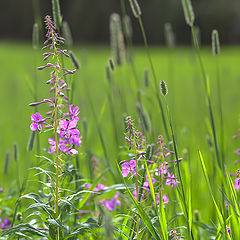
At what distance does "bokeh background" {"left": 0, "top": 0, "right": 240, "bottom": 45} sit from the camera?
50.0 ft

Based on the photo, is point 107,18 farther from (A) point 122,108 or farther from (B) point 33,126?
(B) point 33,126

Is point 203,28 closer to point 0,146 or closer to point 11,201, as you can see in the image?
point 0,146

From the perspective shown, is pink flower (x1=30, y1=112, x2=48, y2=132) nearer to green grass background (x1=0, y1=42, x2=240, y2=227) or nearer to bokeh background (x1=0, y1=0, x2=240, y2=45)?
green grass background (x1=0, y1=42, x2=240, y2=227)

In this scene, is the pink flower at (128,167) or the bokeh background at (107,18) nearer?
the pink flower at (128,167)

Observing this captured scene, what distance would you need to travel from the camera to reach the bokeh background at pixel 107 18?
600 inches

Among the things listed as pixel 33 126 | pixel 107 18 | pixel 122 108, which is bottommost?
pixel 107 18

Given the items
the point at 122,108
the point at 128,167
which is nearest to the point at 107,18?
A: the point at 122,108

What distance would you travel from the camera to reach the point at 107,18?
15883 millimetres

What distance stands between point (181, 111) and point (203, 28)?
39.0 feet

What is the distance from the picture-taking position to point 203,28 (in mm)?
16031

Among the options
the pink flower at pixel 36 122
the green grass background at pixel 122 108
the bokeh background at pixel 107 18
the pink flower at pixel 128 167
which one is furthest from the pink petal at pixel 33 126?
the bokeh background at pixel 107 18

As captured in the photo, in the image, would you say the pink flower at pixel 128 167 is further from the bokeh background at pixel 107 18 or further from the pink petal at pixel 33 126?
the bokeh background at pixel 107 18

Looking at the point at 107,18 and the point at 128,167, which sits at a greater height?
the point at 128,167

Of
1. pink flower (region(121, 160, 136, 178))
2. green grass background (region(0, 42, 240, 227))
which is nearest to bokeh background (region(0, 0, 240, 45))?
green grass background (region(0, 42, 240, 227))
